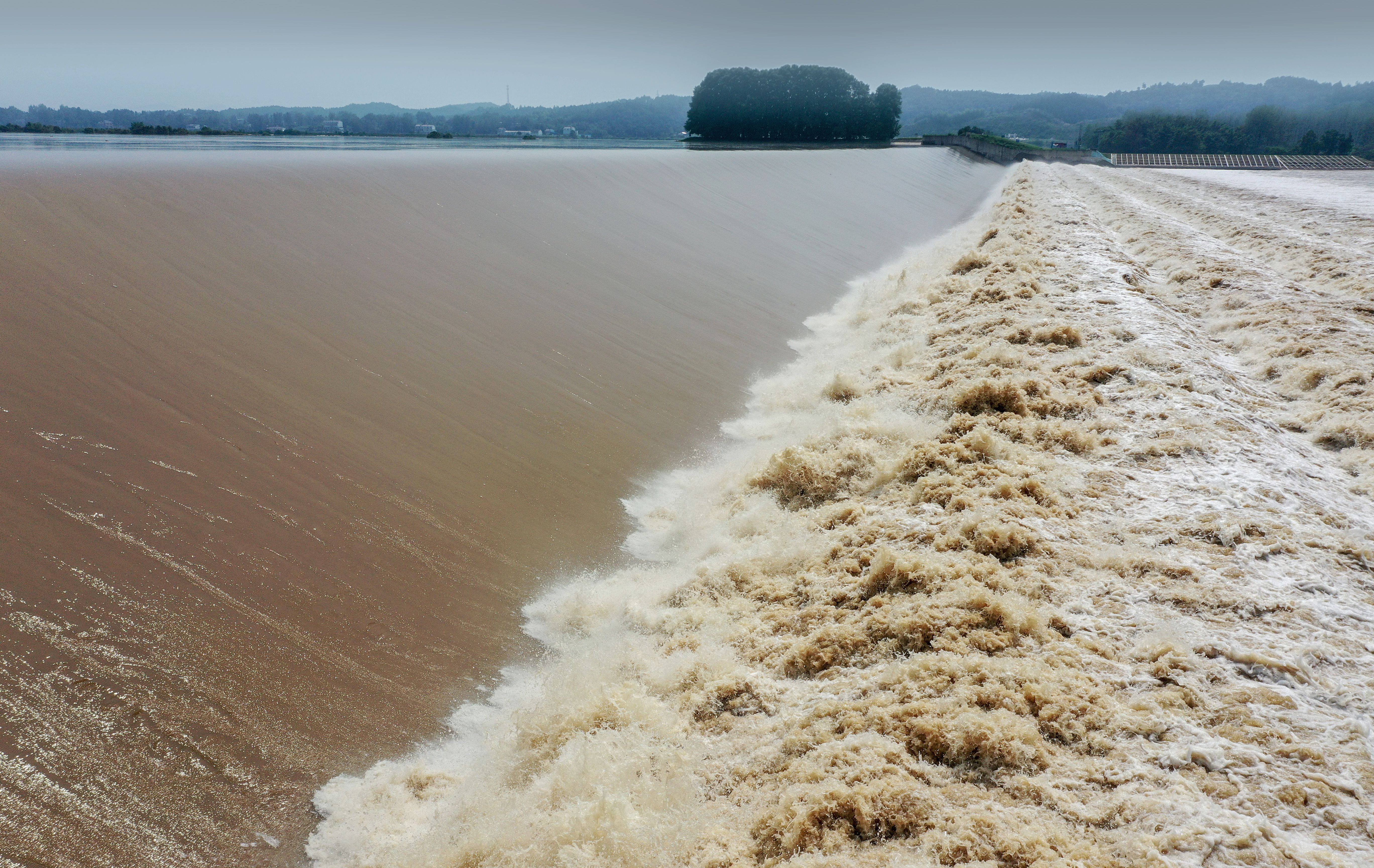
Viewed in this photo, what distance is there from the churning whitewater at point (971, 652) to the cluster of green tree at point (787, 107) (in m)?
49.9

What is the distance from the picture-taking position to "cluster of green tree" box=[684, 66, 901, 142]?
2157 inches

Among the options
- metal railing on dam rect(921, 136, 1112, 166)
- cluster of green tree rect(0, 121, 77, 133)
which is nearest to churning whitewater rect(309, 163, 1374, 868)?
cluster of green tree rect(0, 121, 77, 133)

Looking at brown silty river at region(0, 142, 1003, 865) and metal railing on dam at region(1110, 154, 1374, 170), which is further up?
metal railing on dam at region(1110, 154, 1374, 170)

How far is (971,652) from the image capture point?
415 centimetres

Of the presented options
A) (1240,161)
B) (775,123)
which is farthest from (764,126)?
(1240,161)

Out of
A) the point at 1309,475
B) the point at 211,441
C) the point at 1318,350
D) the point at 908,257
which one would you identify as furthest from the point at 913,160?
the point at 211,441

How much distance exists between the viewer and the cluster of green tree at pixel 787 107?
5478 cm

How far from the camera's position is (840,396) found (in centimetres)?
861

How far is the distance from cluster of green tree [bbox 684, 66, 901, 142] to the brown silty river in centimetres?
4678

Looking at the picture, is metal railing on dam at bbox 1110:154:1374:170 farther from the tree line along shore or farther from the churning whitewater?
the churning whitewater

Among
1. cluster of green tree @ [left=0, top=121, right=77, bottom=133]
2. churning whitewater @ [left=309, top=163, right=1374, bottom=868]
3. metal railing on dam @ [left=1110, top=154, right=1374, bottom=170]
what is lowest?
churning whitewater @ [left=309, top=163, right=1374, bottom=868]

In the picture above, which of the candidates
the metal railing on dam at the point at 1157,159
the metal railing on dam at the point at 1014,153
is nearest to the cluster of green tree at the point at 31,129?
the metal railing on dam at the point at 1014,153

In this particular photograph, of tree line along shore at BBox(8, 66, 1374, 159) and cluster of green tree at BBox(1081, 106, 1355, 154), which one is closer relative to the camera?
tree line along shore at BBox(8, 66, 1374, 159)

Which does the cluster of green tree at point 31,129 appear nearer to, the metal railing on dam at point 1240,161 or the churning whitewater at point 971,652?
the churning whitewater at point 971,652
